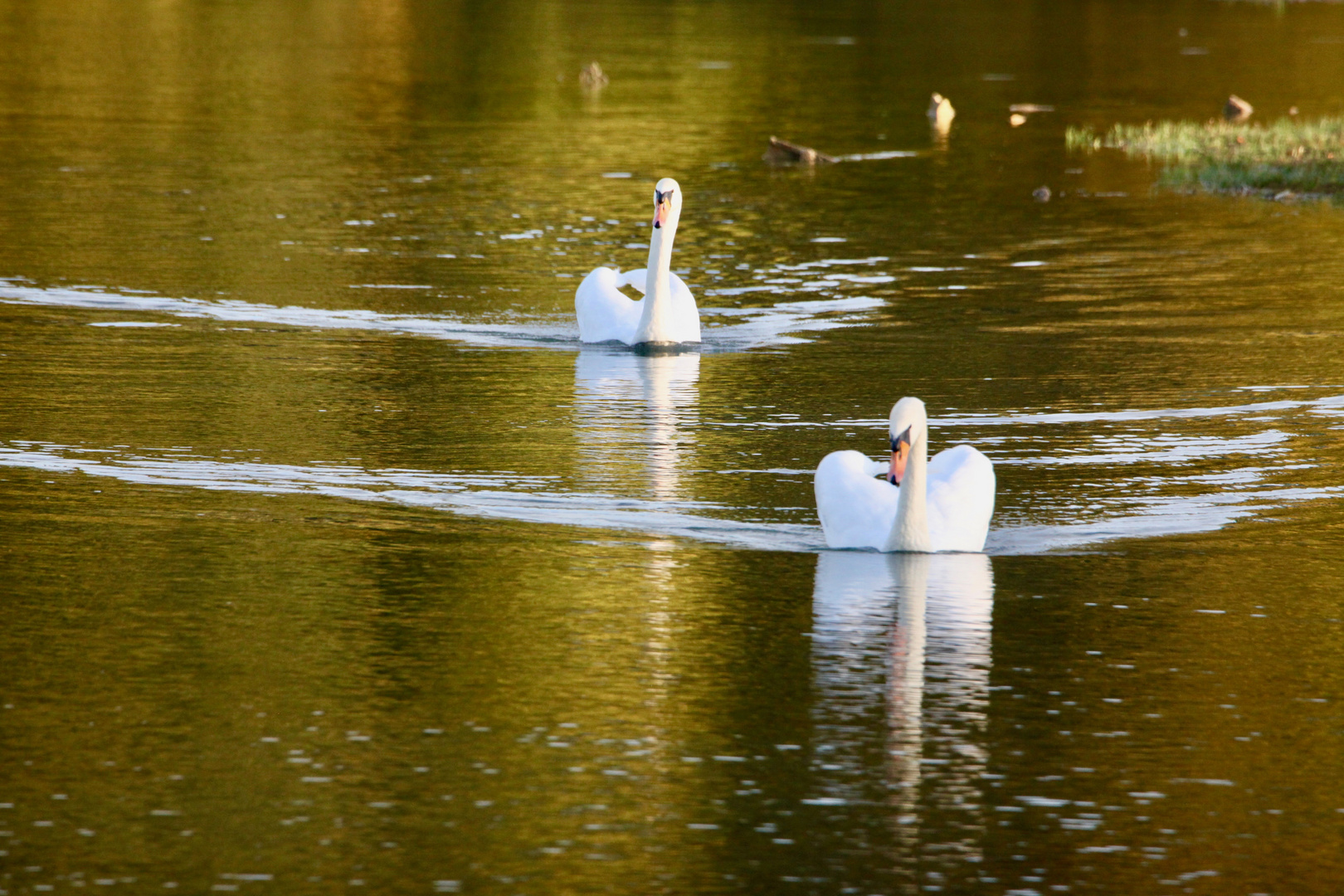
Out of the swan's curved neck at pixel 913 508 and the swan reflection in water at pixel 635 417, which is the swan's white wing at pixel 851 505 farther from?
the swan reflection in water at pixel 635 417

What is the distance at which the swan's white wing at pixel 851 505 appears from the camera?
40.2 ft

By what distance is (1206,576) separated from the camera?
11.9 meters

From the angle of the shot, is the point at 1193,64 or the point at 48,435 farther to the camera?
the point at 1193,64

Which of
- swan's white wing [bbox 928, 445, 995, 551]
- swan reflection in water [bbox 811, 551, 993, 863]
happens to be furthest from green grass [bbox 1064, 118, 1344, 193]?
swan reflection in water [bbox 811, 551, 993, 863]

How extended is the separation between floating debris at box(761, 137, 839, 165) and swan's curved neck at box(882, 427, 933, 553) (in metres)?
22.5

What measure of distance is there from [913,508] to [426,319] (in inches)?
375

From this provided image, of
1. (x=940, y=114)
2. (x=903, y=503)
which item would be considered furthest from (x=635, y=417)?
(x=940, y=114)

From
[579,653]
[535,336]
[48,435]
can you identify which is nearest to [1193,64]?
[535,336]

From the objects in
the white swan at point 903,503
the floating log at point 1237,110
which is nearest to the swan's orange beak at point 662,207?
the white swan at point 903,503

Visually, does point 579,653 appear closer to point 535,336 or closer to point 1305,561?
point 1305,561

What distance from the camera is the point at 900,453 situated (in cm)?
1215

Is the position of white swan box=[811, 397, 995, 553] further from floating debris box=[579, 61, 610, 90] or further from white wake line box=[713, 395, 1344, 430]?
floating debris box=[579, 61, 610, 90]

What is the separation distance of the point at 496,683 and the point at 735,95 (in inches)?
1447

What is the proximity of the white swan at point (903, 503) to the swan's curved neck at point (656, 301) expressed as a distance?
7.38 metres
